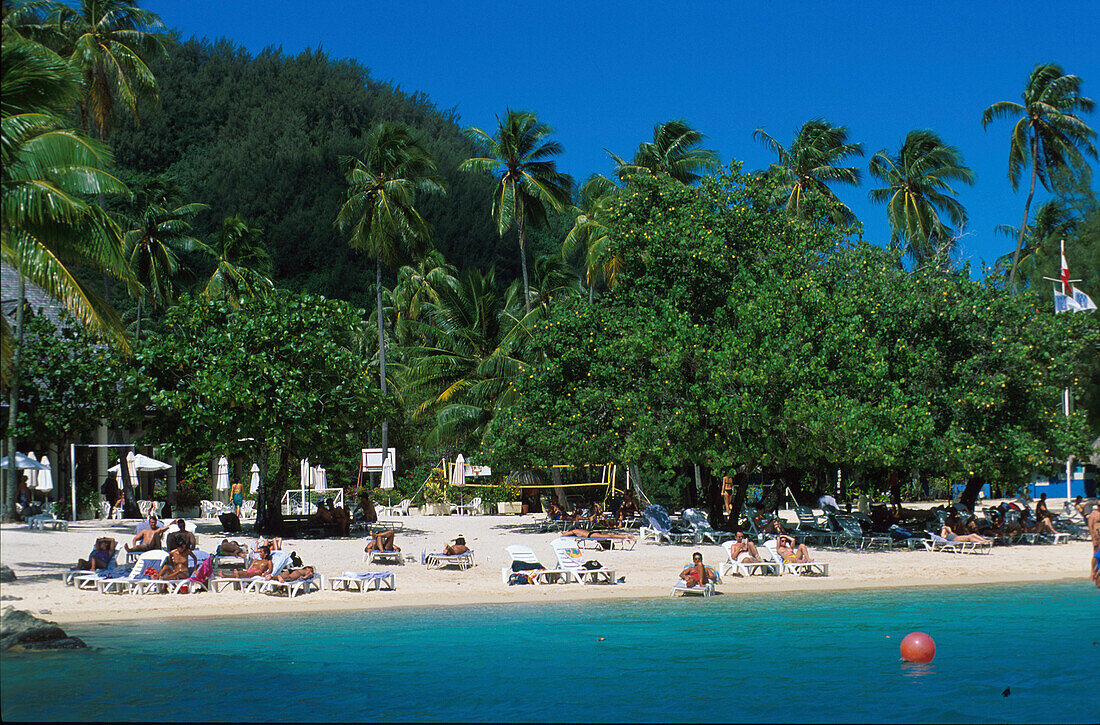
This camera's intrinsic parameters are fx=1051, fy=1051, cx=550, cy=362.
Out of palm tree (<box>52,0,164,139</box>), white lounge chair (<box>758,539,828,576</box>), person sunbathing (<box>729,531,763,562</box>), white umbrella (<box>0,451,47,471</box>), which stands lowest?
white lounge chair (<box>758,539,828,576</box>)

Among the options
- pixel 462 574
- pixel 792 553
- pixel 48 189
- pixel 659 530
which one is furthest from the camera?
pixel 659 530

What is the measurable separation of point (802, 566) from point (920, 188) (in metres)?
29.3

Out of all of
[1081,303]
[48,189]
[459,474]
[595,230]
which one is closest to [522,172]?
[595,230]

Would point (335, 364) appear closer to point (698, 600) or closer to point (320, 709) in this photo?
point (698, 600)

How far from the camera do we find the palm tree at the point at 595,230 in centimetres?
3866

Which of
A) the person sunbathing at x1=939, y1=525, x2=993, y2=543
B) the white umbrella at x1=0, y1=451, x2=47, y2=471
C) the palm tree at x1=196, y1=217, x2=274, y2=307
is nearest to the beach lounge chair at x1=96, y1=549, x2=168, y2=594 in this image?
the white umbrella at x1=0, y1=451, x2=47, y2=471

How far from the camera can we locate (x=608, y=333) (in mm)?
27688

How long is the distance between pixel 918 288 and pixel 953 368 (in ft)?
7.12

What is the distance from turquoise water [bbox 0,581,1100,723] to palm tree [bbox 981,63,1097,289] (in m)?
31.0

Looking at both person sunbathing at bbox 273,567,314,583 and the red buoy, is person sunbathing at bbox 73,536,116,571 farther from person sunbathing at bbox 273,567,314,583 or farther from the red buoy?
the red buoy

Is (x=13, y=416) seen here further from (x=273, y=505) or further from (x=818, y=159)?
(x=818, y=159)

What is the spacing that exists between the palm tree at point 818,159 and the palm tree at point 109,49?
2417 centimetres

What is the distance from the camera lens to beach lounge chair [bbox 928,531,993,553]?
80.8ft

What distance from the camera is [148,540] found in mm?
20234
